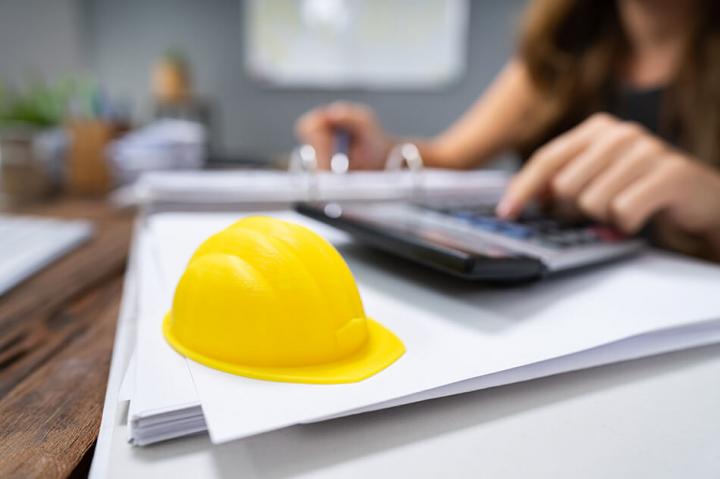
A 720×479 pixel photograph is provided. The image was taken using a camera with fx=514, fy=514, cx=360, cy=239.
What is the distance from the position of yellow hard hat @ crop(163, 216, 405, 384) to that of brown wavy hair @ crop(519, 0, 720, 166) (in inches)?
25.7

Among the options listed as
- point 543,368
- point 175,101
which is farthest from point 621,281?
point 175,101

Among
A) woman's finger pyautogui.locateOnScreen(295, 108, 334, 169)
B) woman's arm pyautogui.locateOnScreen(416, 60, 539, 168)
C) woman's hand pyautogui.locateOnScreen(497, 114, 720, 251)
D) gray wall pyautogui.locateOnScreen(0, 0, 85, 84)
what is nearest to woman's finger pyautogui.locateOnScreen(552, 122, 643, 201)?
woman's hand pyautogui.locateOnScreen(497, 114, 720, 251)

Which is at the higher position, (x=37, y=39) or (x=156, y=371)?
(x=37, y=39)

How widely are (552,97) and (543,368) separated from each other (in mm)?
696

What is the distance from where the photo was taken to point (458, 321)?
0.80 ft

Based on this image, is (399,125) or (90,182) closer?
(90,182)

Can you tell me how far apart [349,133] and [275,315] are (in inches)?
24.9

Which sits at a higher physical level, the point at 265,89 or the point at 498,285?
the point at 265,89

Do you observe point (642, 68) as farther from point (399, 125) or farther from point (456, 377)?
point (399, 125)

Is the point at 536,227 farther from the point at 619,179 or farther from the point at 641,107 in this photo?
the point at 641,107

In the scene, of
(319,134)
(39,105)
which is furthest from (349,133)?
(39,105)

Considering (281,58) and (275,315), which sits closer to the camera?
(275,315)

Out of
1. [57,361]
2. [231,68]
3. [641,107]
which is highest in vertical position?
[231,68]

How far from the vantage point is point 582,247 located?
34cm
